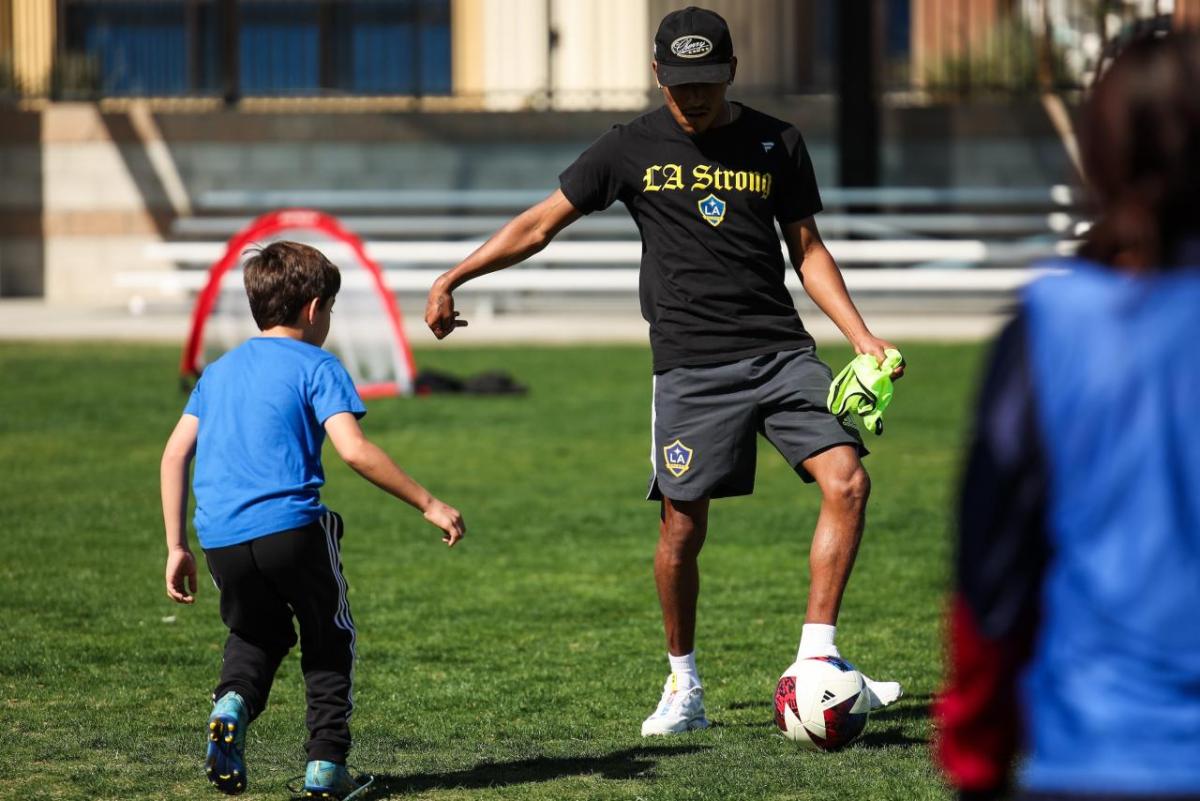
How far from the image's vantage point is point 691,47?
524cm

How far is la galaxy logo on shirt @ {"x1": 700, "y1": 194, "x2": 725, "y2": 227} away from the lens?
5348mm

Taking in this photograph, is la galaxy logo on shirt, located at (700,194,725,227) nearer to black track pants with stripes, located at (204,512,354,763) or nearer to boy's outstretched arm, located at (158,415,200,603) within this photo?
black track pants with stripes, located at (204,512,354,763)

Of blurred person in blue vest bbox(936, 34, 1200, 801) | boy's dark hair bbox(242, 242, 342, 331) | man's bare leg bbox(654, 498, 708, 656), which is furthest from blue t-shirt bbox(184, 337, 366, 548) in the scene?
blurred person in blue vest bbox(936, 34, 1200, 801)

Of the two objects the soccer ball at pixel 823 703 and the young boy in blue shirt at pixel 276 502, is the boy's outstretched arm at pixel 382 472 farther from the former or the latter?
the soccer ball at pixel 823 703

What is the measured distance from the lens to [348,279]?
14.6 meters

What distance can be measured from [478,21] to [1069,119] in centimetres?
865

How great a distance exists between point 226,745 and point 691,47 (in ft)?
7.67

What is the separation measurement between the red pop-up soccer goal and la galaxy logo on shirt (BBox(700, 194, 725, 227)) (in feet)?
25.5

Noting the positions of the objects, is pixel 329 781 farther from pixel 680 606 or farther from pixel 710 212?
pixel 710 212

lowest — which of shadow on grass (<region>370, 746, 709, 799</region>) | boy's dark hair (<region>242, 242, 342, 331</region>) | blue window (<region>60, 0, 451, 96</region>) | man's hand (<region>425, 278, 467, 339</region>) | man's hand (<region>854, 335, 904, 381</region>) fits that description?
shadow on grass (<region>370, 746, 709, 799</region>)

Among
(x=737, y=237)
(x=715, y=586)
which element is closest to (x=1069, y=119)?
(x=715, y=586)

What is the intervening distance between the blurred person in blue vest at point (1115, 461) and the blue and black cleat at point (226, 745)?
8.59 feet

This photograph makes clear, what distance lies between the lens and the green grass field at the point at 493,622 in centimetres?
499

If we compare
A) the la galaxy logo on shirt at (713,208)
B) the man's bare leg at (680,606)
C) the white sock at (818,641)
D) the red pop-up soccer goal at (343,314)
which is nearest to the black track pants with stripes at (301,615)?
the man's bare leg at (680,606)
